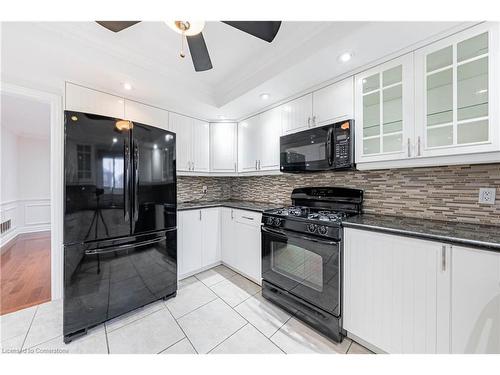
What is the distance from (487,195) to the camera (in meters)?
1.35

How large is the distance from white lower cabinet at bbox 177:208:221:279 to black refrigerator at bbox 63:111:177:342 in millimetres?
382

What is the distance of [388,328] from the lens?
131 cm

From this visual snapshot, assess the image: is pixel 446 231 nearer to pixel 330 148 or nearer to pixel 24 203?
pixel 330 148

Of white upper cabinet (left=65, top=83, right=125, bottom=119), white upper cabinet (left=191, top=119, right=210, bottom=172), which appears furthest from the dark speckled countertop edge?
white upper cabinet (left=65, top=83, right=125, bottom=119)

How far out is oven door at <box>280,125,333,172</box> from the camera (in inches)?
72.3

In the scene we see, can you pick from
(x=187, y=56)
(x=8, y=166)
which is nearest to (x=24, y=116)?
(x=8, y=166)

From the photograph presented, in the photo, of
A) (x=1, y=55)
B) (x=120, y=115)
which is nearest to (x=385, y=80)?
(x=120, y=115)

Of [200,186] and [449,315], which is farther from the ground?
[200,186]

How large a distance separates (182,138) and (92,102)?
1.01 meters

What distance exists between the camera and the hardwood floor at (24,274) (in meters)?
2.01

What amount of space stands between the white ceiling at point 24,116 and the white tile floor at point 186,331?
8.23 ft

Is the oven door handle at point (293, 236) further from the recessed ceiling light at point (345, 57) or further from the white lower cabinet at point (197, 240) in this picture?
the recessed ceiling light at point (345, 57)

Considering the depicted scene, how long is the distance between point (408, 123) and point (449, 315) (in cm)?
126
